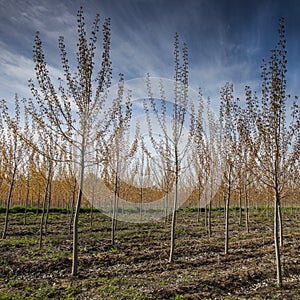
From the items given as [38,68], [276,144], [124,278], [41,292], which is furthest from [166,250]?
[38,68]

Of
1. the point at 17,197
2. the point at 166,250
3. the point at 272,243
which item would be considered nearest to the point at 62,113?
the point at 166,250

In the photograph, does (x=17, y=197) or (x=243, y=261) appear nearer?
(x=243, y=261)

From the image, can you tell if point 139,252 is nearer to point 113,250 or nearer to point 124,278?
point 113,250

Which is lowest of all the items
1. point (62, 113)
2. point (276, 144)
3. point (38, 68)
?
point (276, 144)

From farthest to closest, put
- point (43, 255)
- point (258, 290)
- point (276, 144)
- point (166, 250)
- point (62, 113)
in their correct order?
point (166, 250), point (43, 255), point (62, 113), point (276, 144), point (258, 290)

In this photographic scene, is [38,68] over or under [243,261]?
over

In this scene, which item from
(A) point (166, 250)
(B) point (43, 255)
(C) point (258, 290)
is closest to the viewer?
(C) point (258, 290)

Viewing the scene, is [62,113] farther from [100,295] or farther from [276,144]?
[276,144]

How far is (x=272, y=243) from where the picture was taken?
10578 mm

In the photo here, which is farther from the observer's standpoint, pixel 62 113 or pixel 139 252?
pixel 139 252

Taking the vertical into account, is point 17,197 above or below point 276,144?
below

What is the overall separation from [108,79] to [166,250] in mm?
6264

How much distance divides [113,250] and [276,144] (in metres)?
6.74

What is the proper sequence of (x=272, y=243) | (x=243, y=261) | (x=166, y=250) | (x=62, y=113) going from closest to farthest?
(x=62, y=113), (x=243, y=261), (x=166, y=250), (x=272, y=243)
